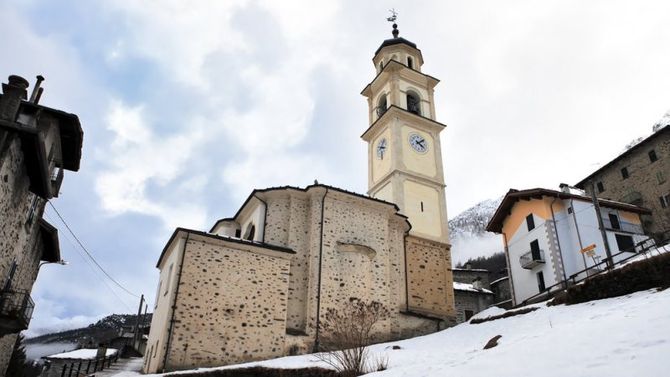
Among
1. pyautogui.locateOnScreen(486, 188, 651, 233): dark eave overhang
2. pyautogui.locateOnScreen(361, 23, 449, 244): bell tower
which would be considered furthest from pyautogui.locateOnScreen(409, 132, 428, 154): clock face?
pyautogui.locateOnScreen(486, 188, 651, 233): dark eave overhang

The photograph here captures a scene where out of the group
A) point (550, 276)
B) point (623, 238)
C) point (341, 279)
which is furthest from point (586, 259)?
point (341, 279)

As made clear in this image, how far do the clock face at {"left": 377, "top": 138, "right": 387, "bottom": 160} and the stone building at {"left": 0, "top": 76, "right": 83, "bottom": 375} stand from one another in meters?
18.2

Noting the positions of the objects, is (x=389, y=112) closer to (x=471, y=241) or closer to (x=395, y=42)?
(x=395, y=42)

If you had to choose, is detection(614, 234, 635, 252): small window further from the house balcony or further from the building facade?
the house balcony

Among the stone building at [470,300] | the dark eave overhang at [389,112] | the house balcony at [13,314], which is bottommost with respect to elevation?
the house balcony at [13,314]

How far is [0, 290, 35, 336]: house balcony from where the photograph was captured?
1316 centimetres

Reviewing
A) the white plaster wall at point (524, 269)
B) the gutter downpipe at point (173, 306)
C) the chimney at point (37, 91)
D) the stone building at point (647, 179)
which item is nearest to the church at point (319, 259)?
the gutter downpipe at point (173, 306)

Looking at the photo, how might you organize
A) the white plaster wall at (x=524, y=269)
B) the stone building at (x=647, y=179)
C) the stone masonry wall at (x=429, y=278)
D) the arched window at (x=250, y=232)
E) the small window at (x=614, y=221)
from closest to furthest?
the arched window at (x=250, y=232) → the stone masonry wall at (x=429, y=278) → the white plaster wall at (x=524, y=269) → the small window at (x=614, y=221) → the stone building at (x=647, y=179)

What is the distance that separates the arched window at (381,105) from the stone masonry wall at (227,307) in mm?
15729

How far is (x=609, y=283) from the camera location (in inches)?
595

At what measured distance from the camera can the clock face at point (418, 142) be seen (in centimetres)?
2956

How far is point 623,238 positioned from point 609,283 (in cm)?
1359

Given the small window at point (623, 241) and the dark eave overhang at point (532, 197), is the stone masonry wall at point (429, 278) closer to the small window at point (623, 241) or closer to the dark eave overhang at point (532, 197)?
the dark eave overhang at point (532, 197)

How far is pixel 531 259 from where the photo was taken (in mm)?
26625
